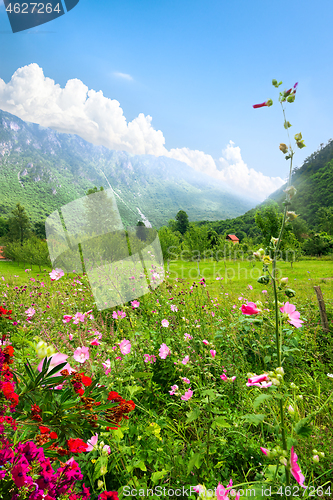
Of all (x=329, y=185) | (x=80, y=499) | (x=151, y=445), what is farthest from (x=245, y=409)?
(x=329, y=185)

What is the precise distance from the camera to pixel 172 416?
79.7 inches

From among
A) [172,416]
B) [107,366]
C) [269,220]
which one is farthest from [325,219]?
[107,366]

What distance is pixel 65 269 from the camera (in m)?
3.77

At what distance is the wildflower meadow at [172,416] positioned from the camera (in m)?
0.74

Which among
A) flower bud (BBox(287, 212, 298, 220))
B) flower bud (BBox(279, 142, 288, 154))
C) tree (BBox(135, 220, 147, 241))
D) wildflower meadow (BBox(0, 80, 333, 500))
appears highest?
flower bud (BBox(279, 142, 288, 154))

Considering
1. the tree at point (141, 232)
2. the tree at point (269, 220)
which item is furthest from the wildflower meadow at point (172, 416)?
the tree at point (269, 220)

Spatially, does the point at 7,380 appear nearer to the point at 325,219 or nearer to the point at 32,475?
the point at 32,475

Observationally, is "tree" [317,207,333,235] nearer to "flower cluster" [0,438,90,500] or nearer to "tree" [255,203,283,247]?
"tree" [255,203,283,247]

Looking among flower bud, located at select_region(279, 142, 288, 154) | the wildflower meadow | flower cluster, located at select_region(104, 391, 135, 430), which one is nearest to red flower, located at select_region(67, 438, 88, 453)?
the wildflower meadow

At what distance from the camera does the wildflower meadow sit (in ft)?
2.43

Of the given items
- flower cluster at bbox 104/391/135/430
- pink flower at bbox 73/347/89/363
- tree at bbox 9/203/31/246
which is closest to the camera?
flower cluster at bbox 104/391/135/430

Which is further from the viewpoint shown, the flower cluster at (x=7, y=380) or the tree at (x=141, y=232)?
the tree at (x=141, y=232)

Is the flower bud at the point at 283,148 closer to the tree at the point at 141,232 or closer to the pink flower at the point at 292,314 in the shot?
the pink flower at the point at 292,314

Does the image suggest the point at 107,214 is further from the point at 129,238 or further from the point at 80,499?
the point at 80,499
